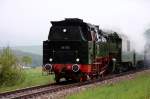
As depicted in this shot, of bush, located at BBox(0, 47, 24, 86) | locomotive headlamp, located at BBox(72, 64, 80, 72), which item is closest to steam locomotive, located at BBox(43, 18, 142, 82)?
locomotive headlamp, located at BBox(72, 64, 80, 72)

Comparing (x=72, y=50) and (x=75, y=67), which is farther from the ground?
(x=72, y=50)

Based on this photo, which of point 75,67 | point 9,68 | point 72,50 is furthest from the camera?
point 9,68

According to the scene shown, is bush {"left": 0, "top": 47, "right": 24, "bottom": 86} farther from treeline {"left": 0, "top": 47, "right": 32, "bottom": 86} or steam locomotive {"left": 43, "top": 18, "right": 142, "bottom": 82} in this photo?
steam locomotive {"left": 43, "top": 18, "right": 142, "bottom": 82}

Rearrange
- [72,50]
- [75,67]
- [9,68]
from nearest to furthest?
[75,67] < [72,50] < [9,68]

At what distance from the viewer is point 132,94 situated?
57.0 feet

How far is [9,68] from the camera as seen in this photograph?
2664cm

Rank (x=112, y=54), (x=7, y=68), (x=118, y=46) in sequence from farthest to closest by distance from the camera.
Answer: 1. (x=118, y=46)
2. (x=112, y=54)
3. (x=7, y=68)

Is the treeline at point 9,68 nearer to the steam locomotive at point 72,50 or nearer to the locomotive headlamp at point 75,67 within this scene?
the steam locomotive at point 72,50

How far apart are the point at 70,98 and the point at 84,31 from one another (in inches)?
359

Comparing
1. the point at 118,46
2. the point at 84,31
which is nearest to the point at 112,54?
the point at 118,46

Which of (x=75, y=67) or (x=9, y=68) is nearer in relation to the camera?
(x=75, y=67)

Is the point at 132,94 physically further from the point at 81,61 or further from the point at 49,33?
the point at 49,33

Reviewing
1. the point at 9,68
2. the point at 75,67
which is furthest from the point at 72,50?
the point at 9,68

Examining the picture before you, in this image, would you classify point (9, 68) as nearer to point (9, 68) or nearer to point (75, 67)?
point (9, 68)
